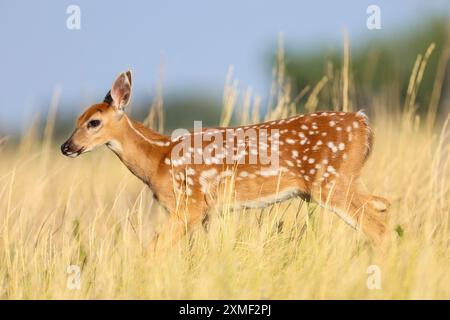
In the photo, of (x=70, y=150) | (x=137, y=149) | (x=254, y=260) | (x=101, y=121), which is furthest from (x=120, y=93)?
(x=254, y=260)

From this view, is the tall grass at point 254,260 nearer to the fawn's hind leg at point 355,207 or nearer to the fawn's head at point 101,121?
the fawn's hind leg at point 355,207

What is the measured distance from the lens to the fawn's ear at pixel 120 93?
6867mm

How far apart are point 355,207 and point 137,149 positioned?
183 cm

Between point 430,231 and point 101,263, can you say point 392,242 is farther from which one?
point 101,263

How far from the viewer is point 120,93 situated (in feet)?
22.8

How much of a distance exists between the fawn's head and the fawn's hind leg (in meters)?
1.73

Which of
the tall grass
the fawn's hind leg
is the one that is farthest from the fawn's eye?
the fawn's hind leg

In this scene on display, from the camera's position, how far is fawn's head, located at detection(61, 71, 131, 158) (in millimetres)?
6828

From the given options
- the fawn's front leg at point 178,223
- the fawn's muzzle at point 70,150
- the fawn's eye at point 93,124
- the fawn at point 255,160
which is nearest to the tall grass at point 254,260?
the fawn's front leg at point 178,223

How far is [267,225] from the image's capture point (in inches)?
250
